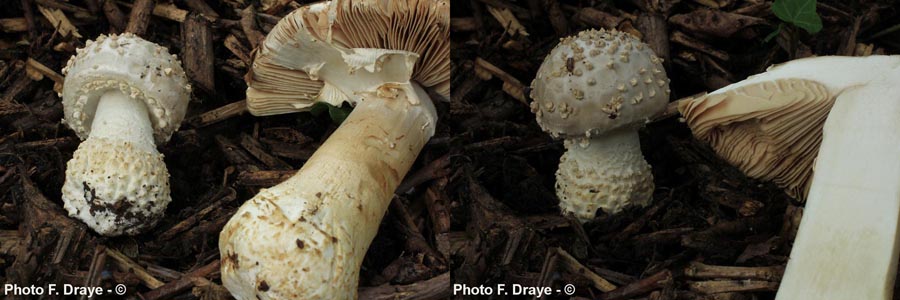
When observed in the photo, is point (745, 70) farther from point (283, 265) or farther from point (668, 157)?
point (283, 265)

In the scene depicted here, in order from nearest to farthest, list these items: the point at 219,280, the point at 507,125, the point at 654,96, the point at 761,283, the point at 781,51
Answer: the point at 761,283 < the point at 654,96 < the point at 219,280 < the point at 781,51 < the point at 507,125

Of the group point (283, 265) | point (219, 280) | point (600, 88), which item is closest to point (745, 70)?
point (600, 88)

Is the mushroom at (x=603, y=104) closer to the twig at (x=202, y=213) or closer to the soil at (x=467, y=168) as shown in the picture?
the soil at (x=467, y=168)

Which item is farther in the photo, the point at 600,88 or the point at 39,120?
the point at 39,120

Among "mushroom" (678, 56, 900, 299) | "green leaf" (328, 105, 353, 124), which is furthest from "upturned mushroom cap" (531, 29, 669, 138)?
"green leaf" (328, 105, 353, 124)

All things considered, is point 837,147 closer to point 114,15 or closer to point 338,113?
point 338,113
